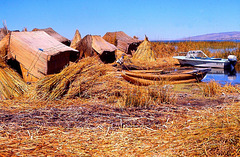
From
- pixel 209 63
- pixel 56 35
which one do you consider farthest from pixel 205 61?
pixel 56 35

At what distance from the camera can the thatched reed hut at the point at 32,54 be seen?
21.4ft

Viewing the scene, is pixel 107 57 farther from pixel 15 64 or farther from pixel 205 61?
pixel 205 61

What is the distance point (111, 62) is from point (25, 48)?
679 cm

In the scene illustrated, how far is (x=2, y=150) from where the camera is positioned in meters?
2.77

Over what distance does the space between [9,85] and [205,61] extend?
41.9ft

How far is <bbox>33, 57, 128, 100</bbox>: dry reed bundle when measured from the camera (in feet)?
17.6

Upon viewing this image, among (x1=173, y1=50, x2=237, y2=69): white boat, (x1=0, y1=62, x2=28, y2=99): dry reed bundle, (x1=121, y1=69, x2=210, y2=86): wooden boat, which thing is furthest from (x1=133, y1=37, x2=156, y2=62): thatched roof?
(x1=0, y1=62, x2=28, y2=99): dry reed bundle

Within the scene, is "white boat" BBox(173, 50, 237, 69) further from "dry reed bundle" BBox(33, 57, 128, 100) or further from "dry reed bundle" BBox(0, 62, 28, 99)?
"dry reed bundle" BBox(0, 62, 28, 99)

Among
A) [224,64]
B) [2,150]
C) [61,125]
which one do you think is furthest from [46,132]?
[224,64]

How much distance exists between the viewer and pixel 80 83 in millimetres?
5668

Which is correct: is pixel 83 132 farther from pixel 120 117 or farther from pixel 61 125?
pixel 120 117

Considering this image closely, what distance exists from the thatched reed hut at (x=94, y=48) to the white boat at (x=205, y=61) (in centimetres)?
576

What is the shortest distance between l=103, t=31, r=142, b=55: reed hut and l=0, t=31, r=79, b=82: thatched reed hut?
10.7 meters

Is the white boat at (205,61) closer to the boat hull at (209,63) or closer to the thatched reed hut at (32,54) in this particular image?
the boat hull at (209,63)
